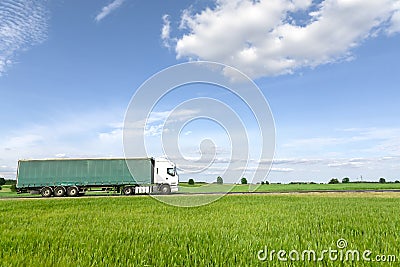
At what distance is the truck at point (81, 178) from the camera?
40.3m

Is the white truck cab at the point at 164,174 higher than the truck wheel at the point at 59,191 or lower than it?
higher

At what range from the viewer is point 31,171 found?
4056 centimetres

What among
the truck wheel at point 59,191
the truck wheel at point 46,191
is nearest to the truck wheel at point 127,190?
the truck wheel at point 59,191

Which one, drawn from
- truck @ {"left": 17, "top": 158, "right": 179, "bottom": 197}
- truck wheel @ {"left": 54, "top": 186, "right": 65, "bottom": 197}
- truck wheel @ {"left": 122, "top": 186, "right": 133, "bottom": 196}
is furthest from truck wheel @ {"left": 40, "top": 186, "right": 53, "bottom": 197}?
truck wheel @ {"left": 122, "top": 186, "right": 133, "bottom": 196}

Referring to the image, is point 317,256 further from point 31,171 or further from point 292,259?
point 31,171

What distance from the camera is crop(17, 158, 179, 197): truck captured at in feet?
132

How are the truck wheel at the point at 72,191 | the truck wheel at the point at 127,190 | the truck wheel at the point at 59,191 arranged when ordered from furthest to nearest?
the truck wheel at the point at 127,190 < the truck wheel at the point at 72,191 < the truck wheel at the point at 59,191

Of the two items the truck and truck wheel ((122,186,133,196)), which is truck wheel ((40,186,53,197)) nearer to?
the truck

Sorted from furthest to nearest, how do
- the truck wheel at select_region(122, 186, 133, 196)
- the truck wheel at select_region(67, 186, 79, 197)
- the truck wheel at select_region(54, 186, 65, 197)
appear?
1. the truck wheel at select_region(122, 186, 133, 196)
2. the truck wheel at select_region(67, 186, 79, 197)
3. the truck wheel at select_region(54, 186, 65, 197)

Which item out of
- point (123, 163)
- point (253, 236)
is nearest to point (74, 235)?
point (253, 236)

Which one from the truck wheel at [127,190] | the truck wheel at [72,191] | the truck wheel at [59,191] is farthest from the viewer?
the truck wheel at [127,190]

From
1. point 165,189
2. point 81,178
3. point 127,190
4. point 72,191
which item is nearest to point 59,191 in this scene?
point 72,191

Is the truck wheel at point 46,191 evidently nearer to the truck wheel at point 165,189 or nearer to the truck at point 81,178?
the truck at point 81,178

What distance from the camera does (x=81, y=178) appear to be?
133 feet
